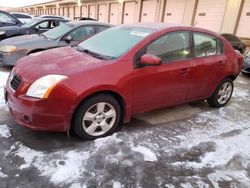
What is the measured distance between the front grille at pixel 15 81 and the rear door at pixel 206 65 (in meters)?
2.53

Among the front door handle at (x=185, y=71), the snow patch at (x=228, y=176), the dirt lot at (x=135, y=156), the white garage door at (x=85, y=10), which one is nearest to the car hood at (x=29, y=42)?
the dirt lot at (x=135, y=156)

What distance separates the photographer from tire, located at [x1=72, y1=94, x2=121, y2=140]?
2972 millimetres

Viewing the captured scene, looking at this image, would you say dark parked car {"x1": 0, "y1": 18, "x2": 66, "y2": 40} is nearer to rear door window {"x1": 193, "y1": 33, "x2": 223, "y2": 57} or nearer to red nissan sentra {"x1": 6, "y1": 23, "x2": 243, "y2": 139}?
red nissan sentra {"x1": 6, "y1": 23, "x2": 243, "y2": 139}

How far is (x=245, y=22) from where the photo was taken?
1350 cm

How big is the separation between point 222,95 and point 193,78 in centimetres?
114

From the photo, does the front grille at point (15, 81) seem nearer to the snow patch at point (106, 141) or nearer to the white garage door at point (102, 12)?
the snow patch at point (106, 141)

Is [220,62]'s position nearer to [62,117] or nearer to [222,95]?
[222,95]

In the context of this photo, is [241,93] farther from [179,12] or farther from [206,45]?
[179,12]

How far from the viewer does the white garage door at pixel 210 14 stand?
14.4 m

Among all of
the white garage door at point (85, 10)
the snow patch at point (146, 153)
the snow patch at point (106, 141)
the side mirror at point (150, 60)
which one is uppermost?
the side mirror at point (150, 60)

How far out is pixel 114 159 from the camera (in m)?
2.82

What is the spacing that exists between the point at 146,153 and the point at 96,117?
30.1 inches

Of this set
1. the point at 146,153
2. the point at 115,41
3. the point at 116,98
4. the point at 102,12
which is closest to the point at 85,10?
the point at 102,12

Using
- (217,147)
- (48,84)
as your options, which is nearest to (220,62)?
(217,147)
